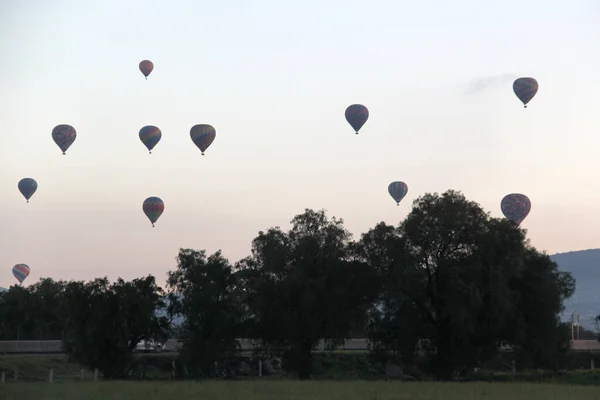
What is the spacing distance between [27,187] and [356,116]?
139 feet

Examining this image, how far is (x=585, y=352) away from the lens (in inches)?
3888

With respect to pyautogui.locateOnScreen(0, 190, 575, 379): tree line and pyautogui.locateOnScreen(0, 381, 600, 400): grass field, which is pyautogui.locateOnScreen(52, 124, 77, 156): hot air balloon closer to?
pyautogui.locateOnScreen(0, 190, 575, 379): tree line

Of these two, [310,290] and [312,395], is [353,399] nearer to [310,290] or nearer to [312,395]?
[312,395]

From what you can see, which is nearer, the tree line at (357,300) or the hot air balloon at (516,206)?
the tree line at (357,300)

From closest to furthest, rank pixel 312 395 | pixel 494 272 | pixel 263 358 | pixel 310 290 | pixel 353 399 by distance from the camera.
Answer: pixel 353 399 → pixel 312 395 → pixel 494 272 → pixel 310 290 → pixel 263 358

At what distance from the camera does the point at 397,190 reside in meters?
107

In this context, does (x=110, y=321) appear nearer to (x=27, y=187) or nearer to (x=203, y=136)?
(x=203, y=136)

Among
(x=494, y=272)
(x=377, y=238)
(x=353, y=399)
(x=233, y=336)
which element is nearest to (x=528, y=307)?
(x=494, y=272)

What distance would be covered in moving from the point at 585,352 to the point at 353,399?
71909 millimetres

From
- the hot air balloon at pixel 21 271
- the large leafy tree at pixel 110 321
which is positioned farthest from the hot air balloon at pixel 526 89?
the hot air balloon at pixel 21 271

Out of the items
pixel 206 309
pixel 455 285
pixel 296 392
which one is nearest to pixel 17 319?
pixel 206 309

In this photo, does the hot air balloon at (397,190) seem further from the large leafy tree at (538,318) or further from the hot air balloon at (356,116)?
Answer: the large leafy tree at (538,318)

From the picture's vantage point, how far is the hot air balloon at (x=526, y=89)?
102000 mm

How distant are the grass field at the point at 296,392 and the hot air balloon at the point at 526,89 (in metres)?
63.6
